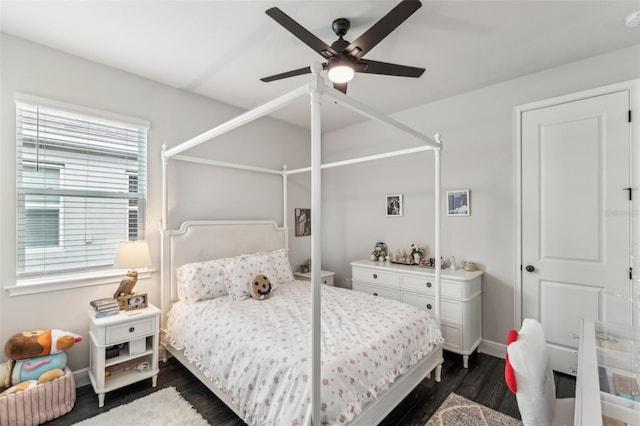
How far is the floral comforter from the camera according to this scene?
1.50 meters

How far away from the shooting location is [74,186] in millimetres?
2418

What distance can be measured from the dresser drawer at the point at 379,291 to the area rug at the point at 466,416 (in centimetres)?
112

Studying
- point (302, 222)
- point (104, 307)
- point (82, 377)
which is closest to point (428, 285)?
point (302, 222)

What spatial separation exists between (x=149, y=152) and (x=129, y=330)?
1620 millimetres

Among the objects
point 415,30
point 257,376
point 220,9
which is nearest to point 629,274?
point 415,30

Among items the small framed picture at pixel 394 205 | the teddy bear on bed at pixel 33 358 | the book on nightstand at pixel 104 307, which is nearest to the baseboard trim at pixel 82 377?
the teddy bear on bed at pixel 33 358

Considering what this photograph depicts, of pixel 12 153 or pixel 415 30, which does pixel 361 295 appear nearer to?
pixel 415 30

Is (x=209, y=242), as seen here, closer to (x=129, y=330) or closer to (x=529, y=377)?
(x=129, y=330)

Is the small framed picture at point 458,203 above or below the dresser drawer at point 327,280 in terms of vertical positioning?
above

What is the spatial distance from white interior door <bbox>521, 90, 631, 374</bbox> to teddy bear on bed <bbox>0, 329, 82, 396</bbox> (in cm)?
394

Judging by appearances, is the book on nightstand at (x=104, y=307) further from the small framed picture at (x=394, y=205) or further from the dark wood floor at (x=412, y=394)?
the small framed picture at (x=394, y=205)

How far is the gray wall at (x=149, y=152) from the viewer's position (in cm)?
214

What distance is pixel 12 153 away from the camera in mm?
2156

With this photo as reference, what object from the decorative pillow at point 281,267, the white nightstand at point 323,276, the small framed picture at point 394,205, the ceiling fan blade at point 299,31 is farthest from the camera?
the white nightstand at point 323,276
